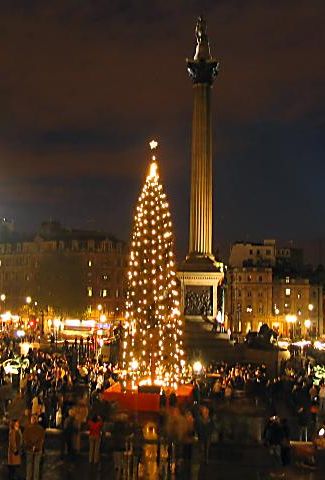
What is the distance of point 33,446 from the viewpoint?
52.0 feet

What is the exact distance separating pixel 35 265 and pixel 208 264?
59.4 m

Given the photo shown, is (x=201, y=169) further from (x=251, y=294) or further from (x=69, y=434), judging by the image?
(x=251, y=294)

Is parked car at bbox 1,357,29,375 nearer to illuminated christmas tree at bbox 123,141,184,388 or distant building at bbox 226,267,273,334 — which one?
illuminated christmas tree at bbox 123,141,184,388

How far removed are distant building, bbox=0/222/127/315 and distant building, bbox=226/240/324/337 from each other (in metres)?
15.0

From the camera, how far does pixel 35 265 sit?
362ft

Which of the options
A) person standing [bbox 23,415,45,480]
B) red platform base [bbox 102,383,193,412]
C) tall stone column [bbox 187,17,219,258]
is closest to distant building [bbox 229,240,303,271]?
tall stone column [bbox 187,17,219,258]

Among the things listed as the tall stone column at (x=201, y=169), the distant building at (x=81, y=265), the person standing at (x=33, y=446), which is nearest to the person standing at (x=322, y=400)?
the person standing at (x=33, y=446)

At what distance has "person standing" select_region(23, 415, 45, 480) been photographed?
52.0 ft

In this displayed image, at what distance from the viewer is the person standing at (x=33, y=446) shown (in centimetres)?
1583

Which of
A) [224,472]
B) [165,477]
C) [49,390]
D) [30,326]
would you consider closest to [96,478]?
[165,477]

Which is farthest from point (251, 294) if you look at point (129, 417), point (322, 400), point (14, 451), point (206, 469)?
point (14, 451)

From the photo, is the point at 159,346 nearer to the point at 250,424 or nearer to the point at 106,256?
the point at 250,424

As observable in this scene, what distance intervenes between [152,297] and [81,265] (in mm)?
77936

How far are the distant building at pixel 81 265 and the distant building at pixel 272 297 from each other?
15.0 metres
